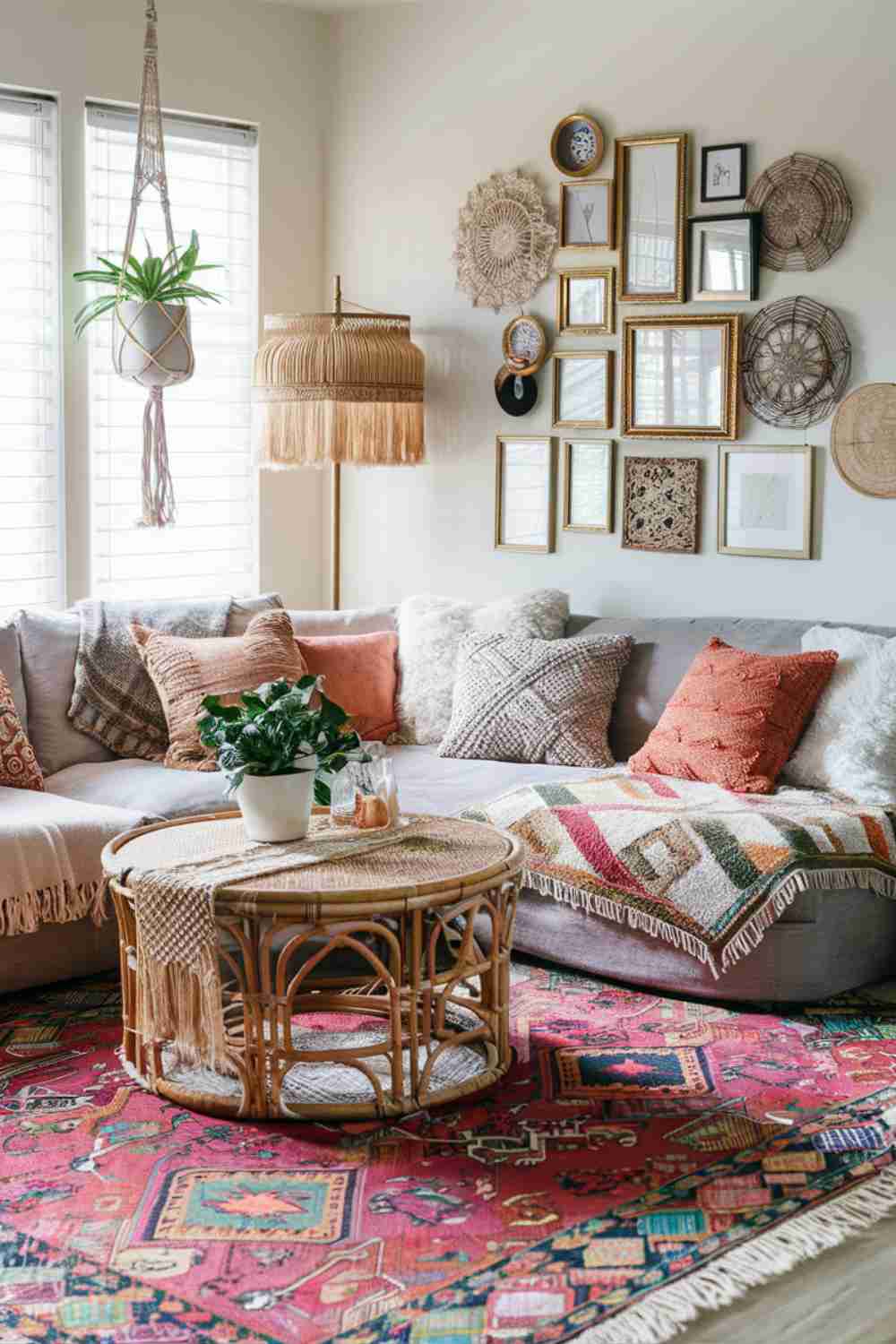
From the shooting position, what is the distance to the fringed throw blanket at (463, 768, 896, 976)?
146 inches

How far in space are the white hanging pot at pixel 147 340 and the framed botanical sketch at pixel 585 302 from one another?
1.20 metres

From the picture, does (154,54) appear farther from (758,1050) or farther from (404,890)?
(758,1050)

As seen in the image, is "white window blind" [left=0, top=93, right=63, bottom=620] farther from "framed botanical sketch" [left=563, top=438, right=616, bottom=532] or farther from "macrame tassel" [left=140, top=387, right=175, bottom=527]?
"framed botanical sketch" [left=563, top=438, right=616, bottom=532]

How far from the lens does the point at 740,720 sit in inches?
168

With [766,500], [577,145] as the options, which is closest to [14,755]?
[766,500]

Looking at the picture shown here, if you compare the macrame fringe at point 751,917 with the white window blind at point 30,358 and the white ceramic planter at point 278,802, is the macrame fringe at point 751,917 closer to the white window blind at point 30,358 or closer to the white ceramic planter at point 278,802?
the white ceramic planter at point 278,802

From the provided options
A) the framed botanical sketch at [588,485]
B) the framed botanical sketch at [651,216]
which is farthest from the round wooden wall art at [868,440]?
the framed botanical sketch at [588,485]

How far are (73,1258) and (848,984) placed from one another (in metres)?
1.99

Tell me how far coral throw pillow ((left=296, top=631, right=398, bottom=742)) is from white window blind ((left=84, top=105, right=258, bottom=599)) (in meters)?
0.79

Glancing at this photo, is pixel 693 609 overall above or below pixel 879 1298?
above

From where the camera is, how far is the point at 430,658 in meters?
5.04

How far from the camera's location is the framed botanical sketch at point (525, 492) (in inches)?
211

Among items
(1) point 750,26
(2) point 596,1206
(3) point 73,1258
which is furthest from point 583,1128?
(1) point 750,26

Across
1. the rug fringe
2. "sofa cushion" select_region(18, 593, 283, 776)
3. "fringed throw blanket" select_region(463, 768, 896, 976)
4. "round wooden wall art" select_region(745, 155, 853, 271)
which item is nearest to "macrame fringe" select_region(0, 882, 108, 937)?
"sofa cushion" select_region(18, 593, 283, 776)
